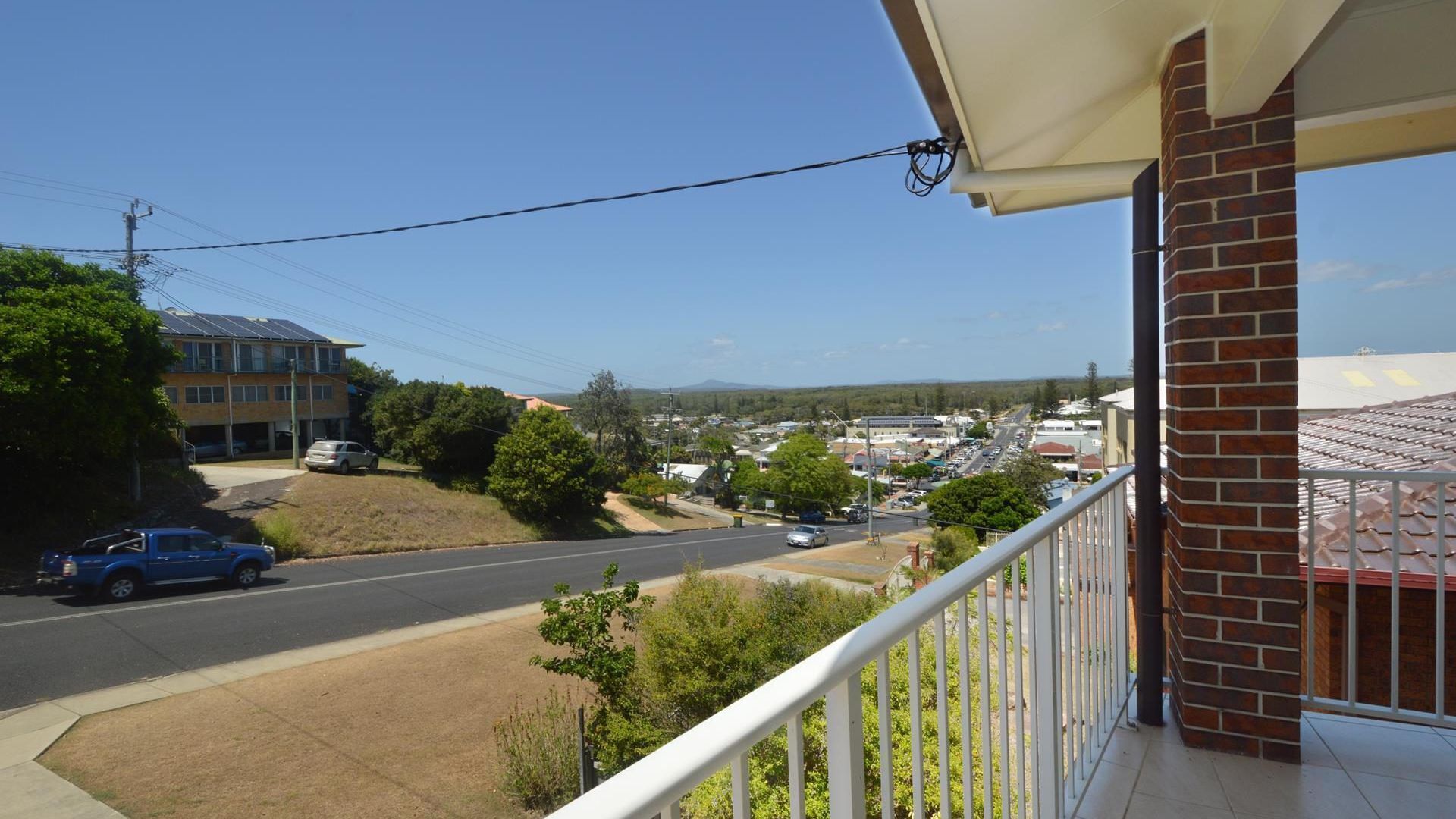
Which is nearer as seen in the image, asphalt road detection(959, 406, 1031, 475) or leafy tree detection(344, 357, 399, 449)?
leafy tree detection(344, 357, 399, 449)

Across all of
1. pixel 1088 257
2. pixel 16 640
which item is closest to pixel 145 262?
pixel 16 640

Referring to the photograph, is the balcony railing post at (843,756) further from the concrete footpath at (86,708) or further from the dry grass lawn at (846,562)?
the dry grass lawn at (846,562)

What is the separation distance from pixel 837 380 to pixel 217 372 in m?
53.0

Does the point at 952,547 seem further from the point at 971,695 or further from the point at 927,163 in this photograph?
the point at 971,695

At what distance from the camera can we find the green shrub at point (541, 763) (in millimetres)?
7188

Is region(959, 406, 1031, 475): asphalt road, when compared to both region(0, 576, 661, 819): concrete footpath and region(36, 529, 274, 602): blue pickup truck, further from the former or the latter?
region(36, 529, 274, 602): blue pickup truck

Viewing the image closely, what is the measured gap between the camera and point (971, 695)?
1.15m

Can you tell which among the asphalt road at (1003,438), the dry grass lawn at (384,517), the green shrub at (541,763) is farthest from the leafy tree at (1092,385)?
the green shrub at (541,763)

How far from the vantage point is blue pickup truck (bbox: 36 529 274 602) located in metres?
12.2

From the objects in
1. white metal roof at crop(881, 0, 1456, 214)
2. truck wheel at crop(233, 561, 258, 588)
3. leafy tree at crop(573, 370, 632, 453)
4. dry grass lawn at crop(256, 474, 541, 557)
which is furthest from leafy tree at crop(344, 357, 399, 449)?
white metal roof at crop(881, 0, 1456, 214)

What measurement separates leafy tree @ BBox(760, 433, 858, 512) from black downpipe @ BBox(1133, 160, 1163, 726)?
115ft

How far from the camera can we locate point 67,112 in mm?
20141

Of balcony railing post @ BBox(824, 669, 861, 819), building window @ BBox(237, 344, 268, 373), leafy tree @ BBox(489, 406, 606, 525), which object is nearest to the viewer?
balcony railing post @ BBox(824, 669, 861, 819)

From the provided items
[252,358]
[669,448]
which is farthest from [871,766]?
[669,448]
